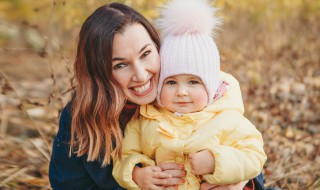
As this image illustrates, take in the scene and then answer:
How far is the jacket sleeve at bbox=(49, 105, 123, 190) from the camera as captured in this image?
9.27 feet

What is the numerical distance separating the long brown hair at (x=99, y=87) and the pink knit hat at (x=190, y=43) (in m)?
0.13

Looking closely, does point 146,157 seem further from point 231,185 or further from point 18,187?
point 18,187

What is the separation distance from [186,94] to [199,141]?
24cm

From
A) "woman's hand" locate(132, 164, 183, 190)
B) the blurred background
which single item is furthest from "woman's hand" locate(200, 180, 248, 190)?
the blurred background

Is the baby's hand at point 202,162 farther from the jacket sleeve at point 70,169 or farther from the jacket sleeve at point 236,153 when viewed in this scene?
the jacket sleeve at point 70,169

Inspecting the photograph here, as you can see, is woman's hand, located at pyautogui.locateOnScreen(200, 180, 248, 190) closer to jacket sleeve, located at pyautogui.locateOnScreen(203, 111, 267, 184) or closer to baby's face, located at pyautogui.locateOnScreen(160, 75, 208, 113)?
jacket sleeve, located at pyautogui.locateOnScreen(203, 111, 267, 184)

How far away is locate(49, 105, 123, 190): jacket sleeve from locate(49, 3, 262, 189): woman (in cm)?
6

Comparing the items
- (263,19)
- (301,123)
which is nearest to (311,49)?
(263,19)

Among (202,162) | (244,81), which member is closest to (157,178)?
(202,162)

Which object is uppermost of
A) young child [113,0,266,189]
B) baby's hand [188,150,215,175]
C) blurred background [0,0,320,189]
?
young child [113,0,266,189]

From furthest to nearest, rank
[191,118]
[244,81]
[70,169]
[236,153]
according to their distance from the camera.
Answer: [244,81] < [70,169] < [191,118] < [236,153]

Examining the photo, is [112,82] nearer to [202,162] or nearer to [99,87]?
[99,87]

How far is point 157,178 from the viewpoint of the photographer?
258cm

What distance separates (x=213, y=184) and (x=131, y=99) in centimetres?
60
